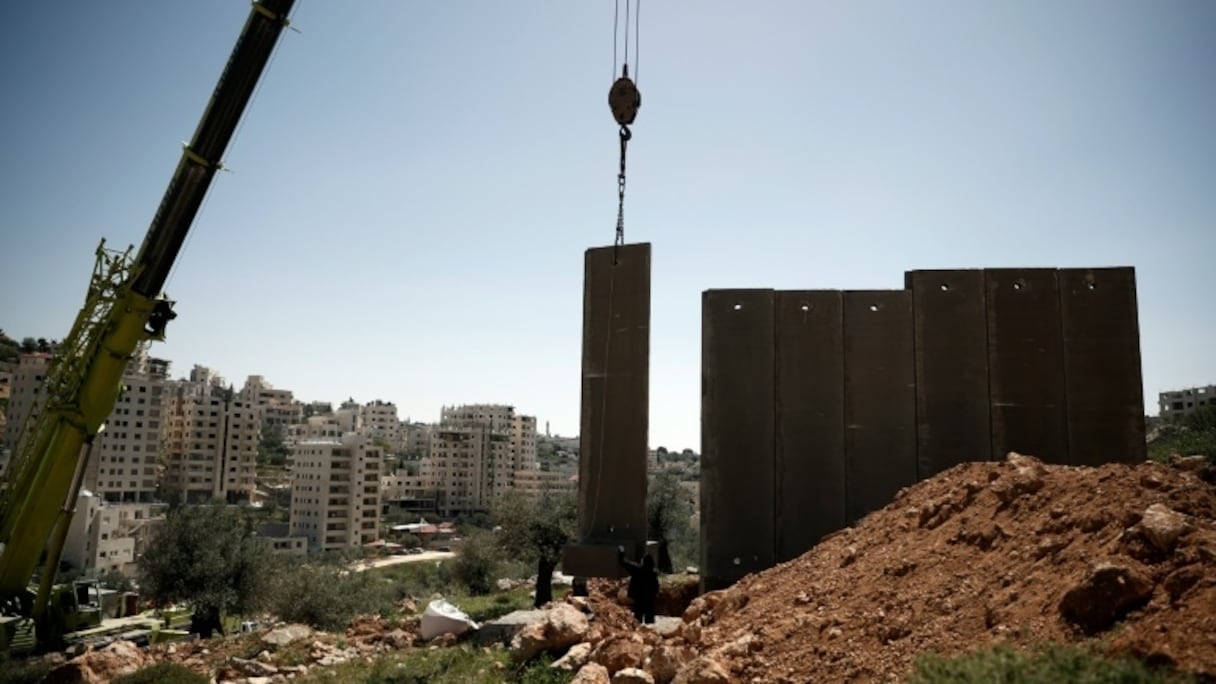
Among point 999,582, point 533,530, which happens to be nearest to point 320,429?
point 533,530

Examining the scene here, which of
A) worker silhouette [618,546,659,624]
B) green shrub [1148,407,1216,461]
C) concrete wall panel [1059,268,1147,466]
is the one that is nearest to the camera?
worker silhouette [618,546,659,624]

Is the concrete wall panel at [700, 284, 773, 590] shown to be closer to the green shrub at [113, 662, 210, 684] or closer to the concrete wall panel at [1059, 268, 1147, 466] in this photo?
the concrete wall panel at [1059, 268, 1147, 466]

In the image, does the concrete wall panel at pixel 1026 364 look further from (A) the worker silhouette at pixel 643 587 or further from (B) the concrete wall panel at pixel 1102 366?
(A) the worker silhouette at pixel 643 587

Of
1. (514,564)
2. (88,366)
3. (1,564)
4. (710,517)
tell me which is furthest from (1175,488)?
(514,564)

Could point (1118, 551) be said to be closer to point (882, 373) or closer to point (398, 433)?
point (882, 373)

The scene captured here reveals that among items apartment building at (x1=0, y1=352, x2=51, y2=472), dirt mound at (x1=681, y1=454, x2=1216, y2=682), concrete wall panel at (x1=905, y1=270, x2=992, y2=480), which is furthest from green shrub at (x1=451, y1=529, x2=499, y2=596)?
apartment building at (x1=0, y1=352, x2=51, y2=472)

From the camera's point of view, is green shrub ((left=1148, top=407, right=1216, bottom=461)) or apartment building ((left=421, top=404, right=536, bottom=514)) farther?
apartment building ((left=421, top=404, right=536, bottom=514))

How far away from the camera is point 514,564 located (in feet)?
113

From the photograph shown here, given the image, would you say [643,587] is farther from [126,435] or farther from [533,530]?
Result: [126,435]

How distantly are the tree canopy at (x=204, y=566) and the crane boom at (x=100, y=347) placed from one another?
15023 millimetres

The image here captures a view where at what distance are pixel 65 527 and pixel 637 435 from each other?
34.2ft

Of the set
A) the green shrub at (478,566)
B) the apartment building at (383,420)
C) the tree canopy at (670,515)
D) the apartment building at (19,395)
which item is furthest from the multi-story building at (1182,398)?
the apartment building at (383,420)

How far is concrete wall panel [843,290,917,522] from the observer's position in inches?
492

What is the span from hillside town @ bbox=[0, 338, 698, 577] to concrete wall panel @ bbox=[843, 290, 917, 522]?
3822 cm
